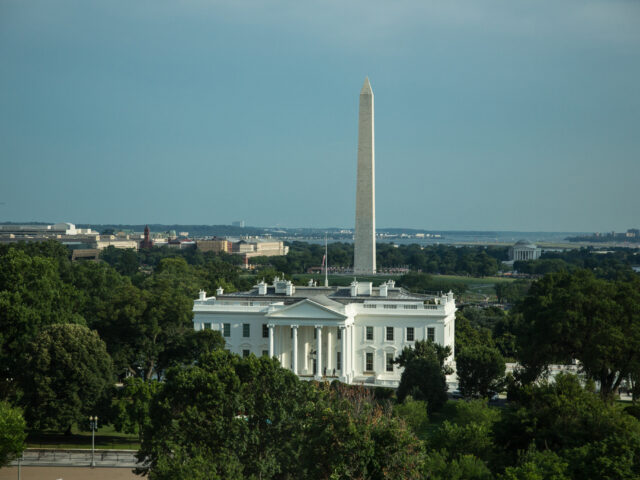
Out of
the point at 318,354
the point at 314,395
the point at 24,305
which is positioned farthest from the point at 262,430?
the point at 24,305

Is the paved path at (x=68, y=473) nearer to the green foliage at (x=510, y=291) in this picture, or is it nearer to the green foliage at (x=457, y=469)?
the green foliage at (x=457, y=469)

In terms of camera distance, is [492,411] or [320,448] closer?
[320,448]

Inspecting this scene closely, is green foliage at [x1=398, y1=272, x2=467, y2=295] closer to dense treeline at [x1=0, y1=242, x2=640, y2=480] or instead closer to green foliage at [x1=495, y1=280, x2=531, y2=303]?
green foliage at [x1=495, y1=280, x2=531, y2=303]

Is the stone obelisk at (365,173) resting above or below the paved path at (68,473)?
above

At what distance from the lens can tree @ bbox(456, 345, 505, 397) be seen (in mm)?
63062

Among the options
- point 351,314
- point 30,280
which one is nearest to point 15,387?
point 30,280

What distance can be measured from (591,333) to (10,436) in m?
36.6

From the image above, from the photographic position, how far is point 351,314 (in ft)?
243

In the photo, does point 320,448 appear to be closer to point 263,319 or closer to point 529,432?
point 529,432

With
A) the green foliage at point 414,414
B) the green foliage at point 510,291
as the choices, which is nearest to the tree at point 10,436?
the green foliage at point 414,414

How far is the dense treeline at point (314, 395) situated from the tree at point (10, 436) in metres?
0.08

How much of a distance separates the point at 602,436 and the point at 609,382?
996 inches

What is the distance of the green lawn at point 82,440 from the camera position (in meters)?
56.5

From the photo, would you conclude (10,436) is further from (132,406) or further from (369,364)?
(369,364)
